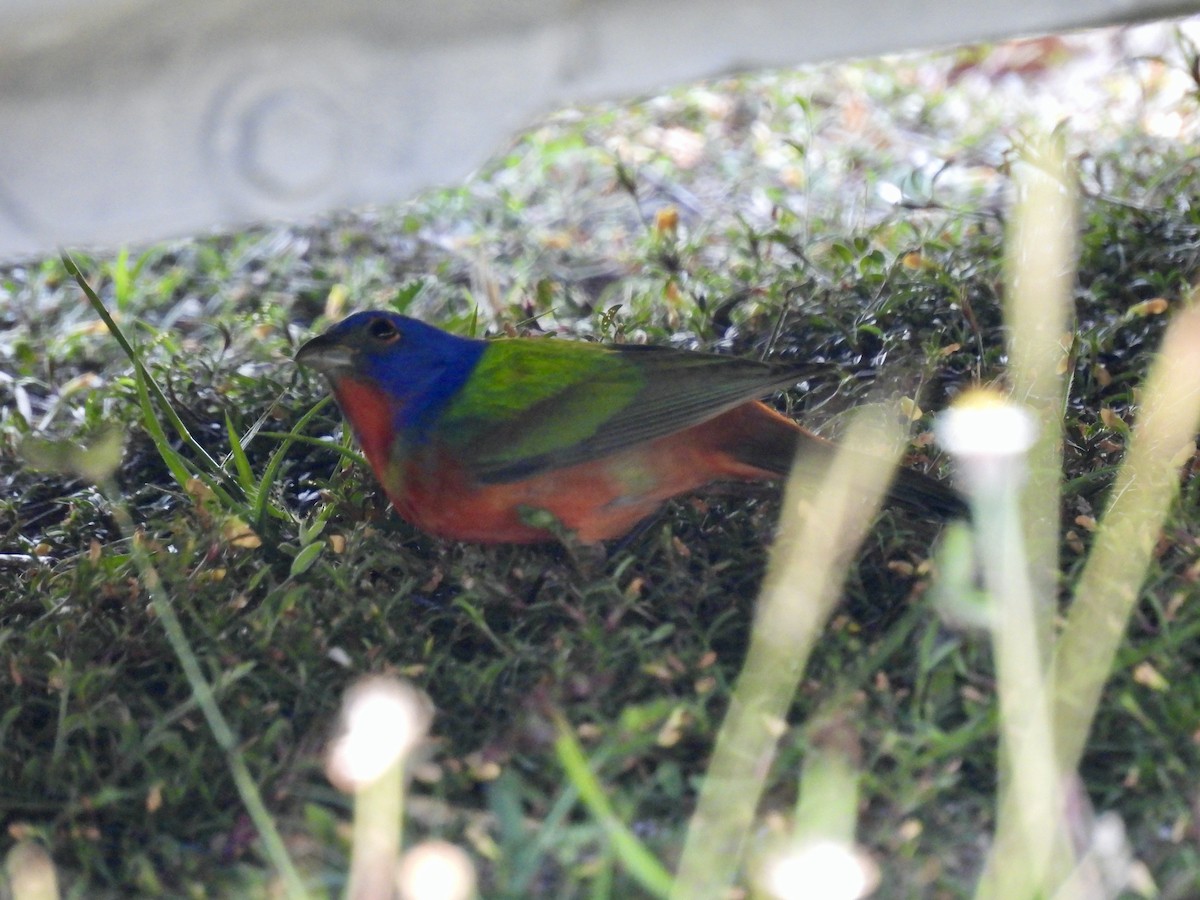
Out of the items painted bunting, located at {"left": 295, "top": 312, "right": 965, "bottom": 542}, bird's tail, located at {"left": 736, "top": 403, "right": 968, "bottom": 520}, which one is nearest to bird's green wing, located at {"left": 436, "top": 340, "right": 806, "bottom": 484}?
painted bunting, located at {"left": 295, "top": 312, "right": 965, "bottom": 542}

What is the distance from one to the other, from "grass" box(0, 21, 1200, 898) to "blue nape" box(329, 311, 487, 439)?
260 mm


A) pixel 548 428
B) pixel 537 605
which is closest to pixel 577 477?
pixel 548 428

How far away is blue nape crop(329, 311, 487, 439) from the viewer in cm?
296

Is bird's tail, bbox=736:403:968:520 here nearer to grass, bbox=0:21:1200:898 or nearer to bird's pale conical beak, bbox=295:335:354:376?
grass, bbox=0:21:1200:898

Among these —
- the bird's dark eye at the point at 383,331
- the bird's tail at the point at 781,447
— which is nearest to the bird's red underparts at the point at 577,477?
the bird's tail at the point at 781,447

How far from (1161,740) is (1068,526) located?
67cm

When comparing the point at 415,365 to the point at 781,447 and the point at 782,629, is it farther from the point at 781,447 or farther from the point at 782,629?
the point at 782,629

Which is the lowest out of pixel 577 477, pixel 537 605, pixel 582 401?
pixel 537 605

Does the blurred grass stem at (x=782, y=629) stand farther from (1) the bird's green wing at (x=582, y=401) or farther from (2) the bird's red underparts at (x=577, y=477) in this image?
(1) the bird's green wing at (x=582, y=401)

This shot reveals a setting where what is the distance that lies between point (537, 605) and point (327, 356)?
743mm

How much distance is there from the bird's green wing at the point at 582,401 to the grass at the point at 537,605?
0.20 metres

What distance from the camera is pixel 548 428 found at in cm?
290

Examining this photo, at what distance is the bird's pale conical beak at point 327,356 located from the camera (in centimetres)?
300

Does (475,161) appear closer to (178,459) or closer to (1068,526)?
(178,459)
